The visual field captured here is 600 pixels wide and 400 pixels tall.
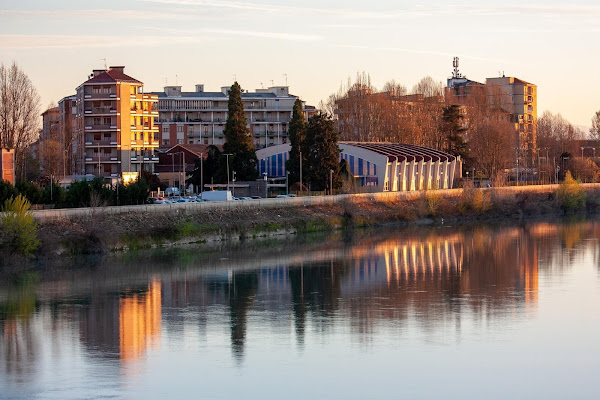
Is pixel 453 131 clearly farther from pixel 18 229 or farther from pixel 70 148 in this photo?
pixel 18 229

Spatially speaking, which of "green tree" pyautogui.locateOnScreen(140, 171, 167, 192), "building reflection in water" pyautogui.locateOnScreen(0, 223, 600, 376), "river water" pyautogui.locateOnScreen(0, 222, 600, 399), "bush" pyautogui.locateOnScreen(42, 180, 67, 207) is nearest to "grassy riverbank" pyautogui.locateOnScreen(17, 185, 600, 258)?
"river water" pyautogui.locateOnScreen(0, 222, 600, 399)

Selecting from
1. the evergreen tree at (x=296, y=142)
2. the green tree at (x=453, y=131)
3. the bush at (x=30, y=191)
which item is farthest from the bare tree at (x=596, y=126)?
the bush at (x=30, y=191)

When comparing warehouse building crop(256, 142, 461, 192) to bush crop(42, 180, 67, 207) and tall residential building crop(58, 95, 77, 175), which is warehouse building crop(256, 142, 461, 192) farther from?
bush crop(42, 180, 67, 207)

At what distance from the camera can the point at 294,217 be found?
57.1 meters

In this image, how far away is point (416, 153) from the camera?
82.9 m

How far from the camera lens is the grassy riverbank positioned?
43812mm

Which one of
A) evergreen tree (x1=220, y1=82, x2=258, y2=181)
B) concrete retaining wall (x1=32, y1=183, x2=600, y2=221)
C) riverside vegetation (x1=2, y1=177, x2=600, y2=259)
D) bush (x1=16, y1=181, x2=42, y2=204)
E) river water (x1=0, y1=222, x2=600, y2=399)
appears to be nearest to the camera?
river water (x1=0, y1=222, x2=600, y2=399)

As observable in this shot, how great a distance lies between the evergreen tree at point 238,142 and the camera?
70.2m

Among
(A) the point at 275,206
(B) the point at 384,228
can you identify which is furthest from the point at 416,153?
(A) the point at 275,206

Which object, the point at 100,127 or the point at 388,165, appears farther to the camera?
the point at 100,127

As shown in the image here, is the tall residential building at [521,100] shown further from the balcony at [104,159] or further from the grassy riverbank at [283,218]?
the balcony at [104,159]

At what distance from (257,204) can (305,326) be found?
2960 centimetres

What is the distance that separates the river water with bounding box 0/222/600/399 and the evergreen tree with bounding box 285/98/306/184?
2569cm

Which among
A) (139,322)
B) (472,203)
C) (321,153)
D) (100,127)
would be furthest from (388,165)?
(139,322)
